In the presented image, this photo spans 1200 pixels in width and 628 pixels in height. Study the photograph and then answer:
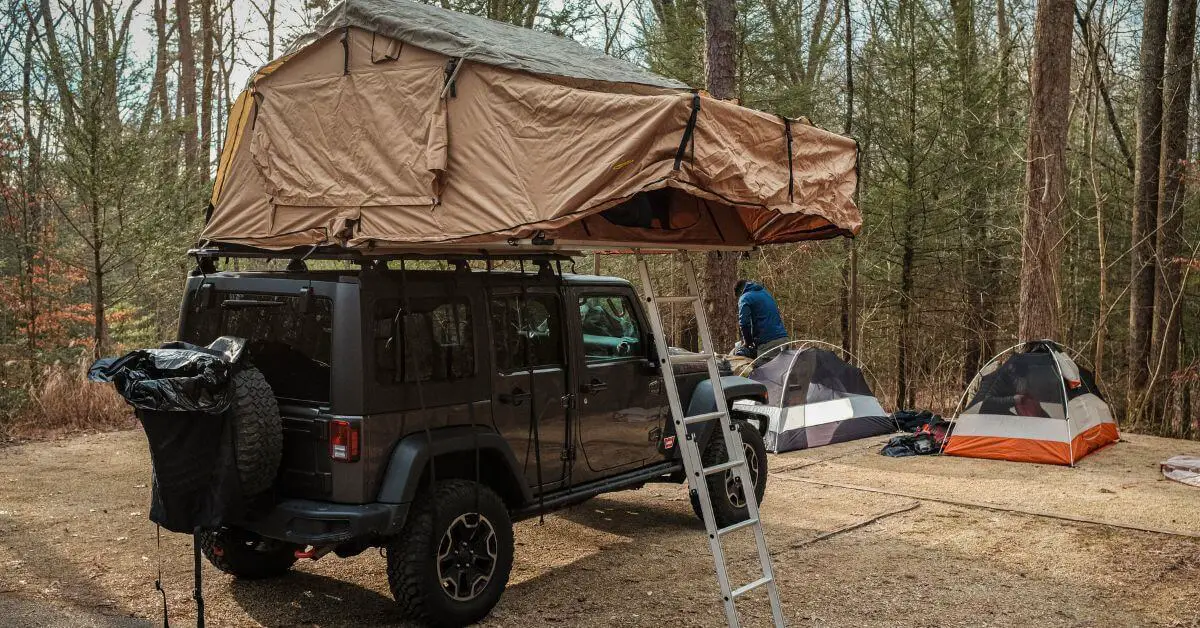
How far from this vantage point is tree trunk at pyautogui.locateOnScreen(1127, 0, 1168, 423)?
13609mm

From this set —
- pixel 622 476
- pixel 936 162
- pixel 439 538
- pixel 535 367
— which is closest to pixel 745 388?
pixel 622 476

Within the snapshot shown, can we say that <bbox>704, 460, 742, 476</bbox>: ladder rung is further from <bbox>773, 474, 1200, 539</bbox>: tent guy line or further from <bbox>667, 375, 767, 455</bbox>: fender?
<bbox>773, 474, 1200, 539</bbox>: tent guy line

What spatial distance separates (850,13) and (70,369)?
13701 millimetres

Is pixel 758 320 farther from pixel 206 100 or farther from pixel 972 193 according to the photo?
pixel 206 100

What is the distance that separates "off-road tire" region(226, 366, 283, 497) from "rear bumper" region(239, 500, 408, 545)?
7.9 inches

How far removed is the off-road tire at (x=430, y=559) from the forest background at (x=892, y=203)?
7598 mm

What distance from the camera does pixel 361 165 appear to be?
17.2 ft

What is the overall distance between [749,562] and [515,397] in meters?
2.03

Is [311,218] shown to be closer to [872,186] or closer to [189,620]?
[189,620]

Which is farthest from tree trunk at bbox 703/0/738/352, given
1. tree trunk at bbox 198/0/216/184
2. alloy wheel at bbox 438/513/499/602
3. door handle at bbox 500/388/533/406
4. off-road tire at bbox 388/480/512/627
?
tree trunk at bbox 198/0/216/184

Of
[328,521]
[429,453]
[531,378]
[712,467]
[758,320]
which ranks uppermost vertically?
[758,320]

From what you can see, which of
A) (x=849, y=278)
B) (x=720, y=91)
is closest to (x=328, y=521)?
(x=720, y=91)

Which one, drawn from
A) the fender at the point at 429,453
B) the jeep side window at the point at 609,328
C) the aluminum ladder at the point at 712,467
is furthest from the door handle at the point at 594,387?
the aluminum ladder at the point at 712,467

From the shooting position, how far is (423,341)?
4.97m
